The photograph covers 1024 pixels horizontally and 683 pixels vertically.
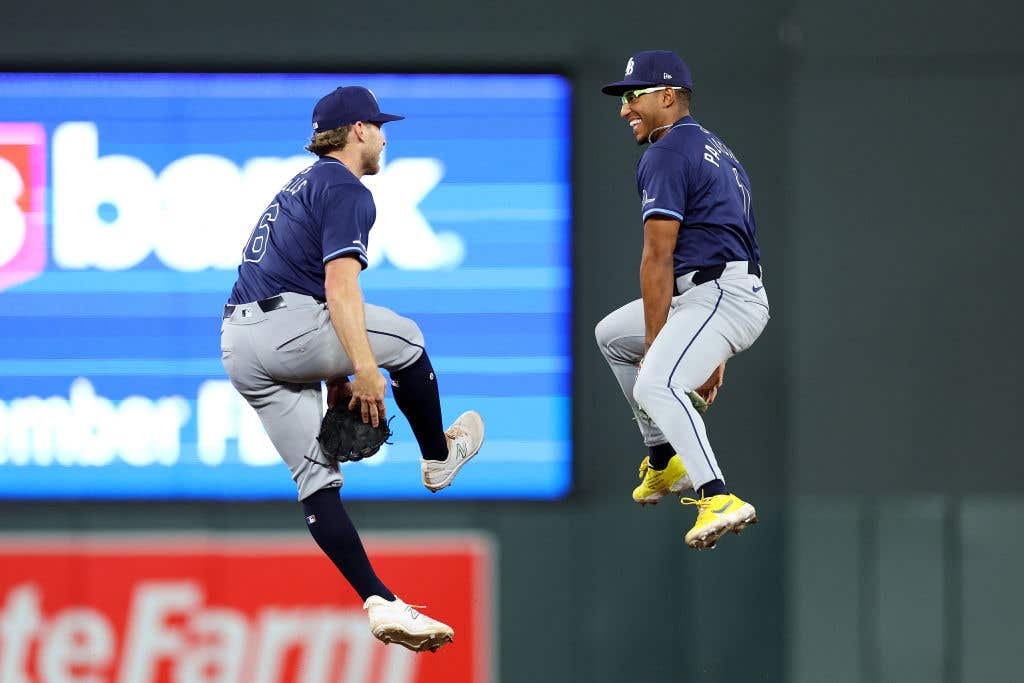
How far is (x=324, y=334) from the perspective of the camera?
17.7 feet

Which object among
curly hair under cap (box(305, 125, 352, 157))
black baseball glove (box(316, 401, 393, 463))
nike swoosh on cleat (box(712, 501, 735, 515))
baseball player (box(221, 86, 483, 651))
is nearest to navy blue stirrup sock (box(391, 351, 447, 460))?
baseball player (box(221, 86, 483, 651))

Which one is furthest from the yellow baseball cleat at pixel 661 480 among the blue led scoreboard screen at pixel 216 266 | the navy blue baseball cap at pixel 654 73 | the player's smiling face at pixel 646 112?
the blue led scoreboard screen at pixel 216 266

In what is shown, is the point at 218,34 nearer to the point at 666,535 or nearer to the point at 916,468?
the point at 666,535

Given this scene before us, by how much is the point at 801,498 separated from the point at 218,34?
3.86 metres

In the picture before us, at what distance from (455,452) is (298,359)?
0.79 metres

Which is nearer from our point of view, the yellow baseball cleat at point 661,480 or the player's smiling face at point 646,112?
the player's smiling face at point 646,112

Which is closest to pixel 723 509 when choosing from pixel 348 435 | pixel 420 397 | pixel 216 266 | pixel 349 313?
pixel 420 397

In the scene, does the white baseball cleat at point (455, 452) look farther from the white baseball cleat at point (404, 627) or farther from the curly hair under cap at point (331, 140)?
the curly hair under cap at point (331, 140)

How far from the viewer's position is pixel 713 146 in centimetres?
558

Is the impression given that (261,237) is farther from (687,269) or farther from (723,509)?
(723,509)

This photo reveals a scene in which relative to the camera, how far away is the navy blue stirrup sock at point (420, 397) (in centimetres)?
558

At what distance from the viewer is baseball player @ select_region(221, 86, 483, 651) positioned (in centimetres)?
530

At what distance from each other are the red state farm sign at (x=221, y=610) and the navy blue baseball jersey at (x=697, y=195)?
3.08m

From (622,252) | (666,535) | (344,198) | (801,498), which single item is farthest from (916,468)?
(344,198)
